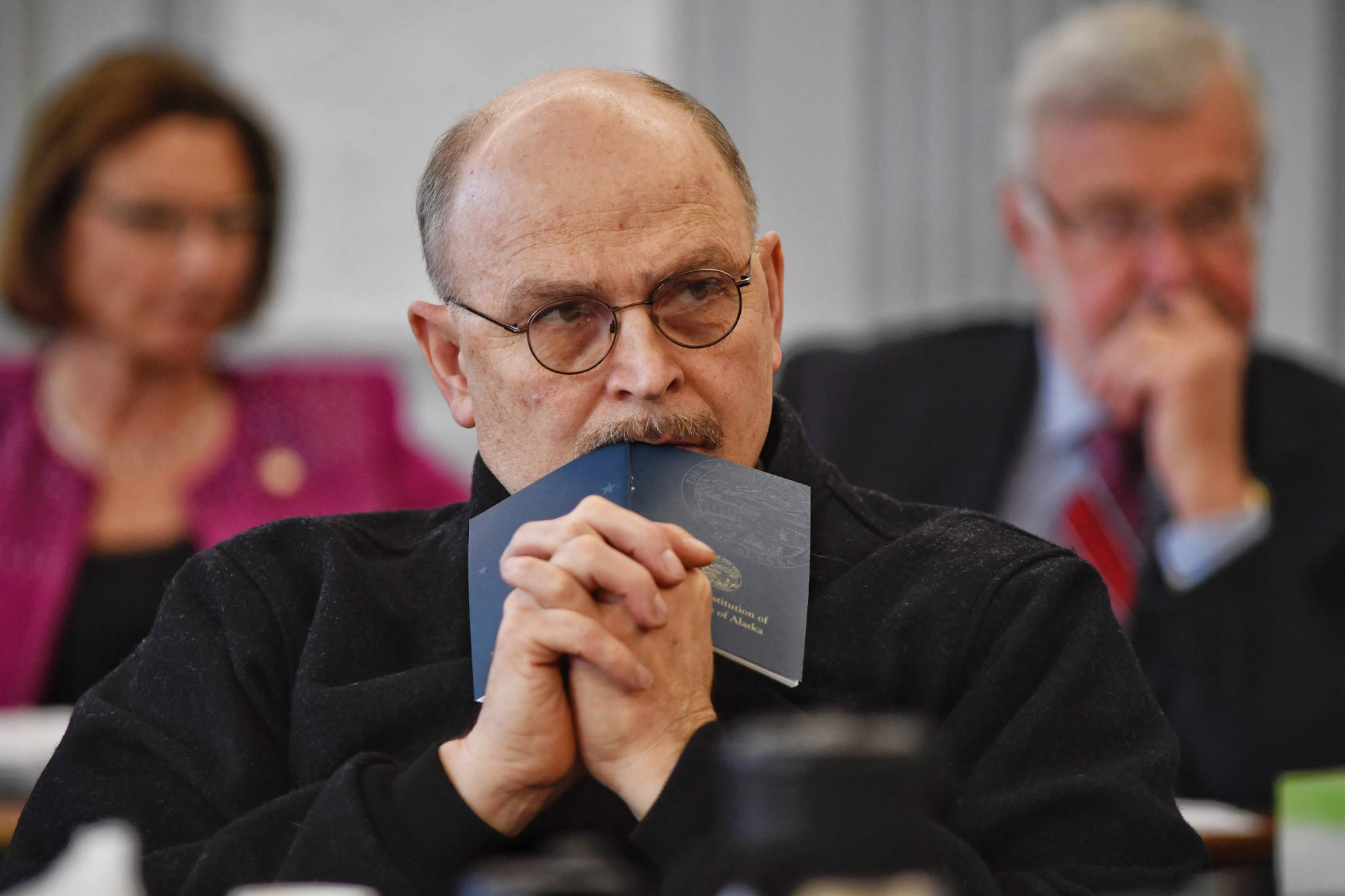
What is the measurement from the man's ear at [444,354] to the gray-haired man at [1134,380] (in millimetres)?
1281

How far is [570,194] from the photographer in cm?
160

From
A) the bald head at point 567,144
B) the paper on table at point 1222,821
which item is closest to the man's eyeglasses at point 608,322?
the bald head at point 567,144

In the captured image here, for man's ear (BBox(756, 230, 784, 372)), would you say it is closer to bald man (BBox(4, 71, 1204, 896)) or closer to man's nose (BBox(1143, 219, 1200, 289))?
bald man (BBox(4, 71, 1204, 896))

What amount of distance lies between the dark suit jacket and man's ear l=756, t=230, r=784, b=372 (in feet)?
3.71

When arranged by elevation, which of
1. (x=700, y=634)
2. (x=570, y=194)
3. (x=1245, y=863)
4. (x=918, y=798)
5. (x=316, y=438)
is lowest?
(x=1245, y=863)

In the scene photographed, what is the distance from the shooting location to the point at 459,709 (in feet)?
5.29

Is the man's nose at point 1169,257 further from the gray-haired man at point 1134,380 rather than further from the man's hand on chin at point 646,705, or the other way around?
the man's hand on chin at point 646,705

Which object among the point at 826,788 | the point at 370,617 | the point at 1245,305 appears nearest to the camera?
the point at 826,788

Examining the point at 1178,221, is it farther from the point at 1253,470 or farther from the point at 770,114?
the point at 770,114

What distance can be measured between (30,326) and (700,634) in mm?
2790

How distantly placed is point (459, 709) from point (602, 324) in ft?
1.44

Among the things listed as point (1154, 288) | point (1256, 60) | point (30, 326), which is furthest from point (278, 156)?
point (1256, 60)

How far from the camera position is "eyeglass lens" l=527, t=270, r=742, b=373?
162cm

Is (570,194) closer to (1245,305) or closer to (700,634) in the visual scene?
(700,634)
